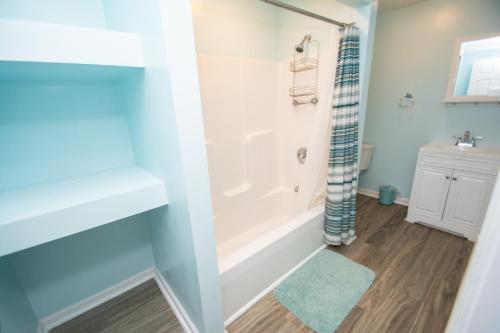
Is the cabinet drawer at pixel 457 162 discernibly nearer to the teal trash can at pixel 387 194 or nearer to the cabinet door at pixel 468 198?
the cabinet door at pixel 468 198

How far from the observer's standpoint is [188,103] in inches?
32.2

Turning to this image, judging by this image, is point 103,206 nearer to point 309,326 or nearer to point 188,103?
point 188,103

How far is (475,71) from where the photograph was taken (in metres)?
2.08

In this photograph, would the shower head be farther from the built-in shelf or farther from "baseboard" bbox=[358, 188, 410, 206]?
"baseboard" bbox=[358, 188, 410, 206]

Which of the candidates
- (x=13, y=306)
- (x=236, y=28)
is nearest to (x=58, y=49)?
(x=13, y=306)

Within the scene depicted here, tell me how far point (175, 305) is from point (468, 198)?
276 centimetres

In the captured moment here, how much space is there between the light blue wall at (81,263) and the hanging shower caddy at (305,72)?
1868 millimetres

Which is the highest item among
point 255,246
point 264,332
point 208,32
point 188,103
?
point 208,32

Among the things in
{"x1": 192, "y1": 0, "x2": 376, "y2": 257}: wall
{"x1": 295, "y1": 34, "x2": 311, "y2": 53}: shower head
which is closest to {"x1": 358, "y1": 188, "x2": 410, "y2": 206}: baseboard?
{"x1": 192, "y1": 0, "x2": 376, "y2": 257}: wall

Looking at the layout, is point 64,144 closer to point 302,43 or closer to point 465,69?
point 302,43

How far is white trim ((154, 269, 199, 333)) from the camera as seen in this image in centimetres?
133

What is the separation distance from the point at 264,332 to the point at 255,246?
52 centimetres

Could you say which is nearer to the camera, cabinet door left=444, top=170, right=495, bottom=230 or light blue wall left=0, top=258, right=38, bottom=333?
light blue wall left=0, top=258, right=38, bottom=333

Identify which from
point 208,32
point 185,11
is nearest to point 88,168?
point 185,11
